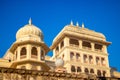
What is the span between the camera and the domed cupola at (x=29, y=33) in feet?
116

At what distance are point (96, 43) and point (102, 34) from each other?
113 inches

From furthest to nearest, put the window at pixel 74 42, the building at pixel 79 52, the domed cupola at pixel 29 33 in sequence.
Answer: the window at pixel 74 42 < the building at pixel 79 52 < the domed cupola at pixel 29 33

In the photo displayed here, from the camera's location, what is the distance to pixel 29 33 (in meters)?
36.3

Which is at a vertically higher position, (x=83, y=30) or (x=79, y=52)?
(x=83, y=30)

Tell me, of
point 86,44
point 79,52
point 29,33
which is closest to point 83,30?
point 86,44

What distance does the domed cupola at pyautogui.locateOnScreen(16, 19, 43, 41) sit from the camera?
35394 millimetres

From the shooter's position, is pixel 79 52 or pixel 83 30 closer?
pixel 79 52

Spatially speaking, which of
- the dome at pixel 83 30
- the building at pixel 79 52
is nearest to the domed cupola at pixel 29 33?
the building at pixel 79 52

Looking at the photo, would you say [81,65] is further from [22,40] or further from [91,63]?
[22,40]

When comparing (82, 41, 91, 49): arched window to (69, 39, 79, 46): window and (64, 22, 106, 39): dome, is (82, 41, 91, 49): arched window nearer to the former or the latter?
(69, 39, 79, 46): window

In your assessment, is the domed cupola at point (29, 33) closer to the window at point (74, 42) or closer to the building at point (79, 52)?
the building at point (79, 52)

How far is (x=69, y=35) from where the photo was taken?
1930 inches

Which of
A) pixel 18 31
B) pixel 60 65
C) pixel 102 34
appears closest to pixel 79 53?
pixel 102 34

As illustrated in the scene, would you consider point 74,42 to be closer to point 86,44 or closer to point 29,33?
point 86,44
